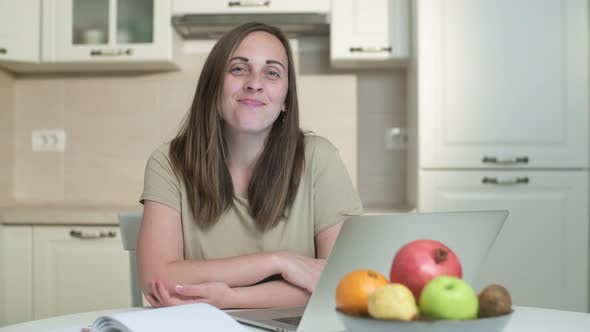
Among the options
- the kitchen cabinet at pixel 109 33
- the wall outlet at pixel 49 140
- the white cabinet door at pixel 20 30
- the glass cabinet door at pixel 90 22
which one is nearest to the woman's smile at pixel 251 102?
the kitchen cabinet at pixel 109 33

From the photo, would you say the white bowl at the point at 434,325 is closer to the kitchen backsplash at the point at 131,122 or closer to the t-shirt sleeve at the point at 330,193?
the t-shirt sleeve at the point at 330,193

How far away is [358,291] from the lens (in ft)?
2.38

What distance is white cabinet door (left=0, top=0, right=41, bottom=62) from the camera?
9.70 ft

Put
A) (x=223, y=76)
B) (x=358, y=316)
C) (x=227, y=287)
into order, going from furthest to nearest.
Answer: (x=223, y=76), (x=227, y=287), (x=358, y=316)

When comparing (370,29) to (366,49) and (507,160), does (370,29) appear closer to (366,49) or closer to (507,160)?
(366,49)

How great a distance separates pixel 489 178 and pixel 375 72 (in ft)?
2.75

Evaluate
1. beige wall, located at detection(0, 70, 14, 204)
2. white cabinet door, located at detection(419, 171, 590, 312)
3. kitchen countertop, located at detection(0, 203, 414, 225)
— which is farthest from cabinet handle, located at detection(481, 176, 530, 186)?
beige wall, located at detection(0, 70, 14, 204)

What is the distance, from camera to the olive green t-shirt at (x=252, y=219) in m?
1.55

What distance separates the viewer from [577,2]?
8.80 ft

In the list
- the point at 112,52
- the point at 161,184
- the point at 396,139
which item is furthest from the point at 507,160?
the point at 112,52

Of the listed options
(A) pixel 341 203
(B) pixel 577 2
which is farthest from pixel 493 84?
(A) pixel 341 203

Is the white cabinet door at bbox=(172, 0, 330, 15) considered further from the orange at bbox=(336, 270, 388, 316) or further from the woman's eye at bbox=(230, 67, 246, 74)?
the orange at bbox=(336, 270, 388, 316)

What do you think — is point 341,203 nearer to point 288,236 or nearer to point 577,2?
point 288,236

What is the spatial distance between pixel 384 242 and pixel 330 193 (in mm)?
751
